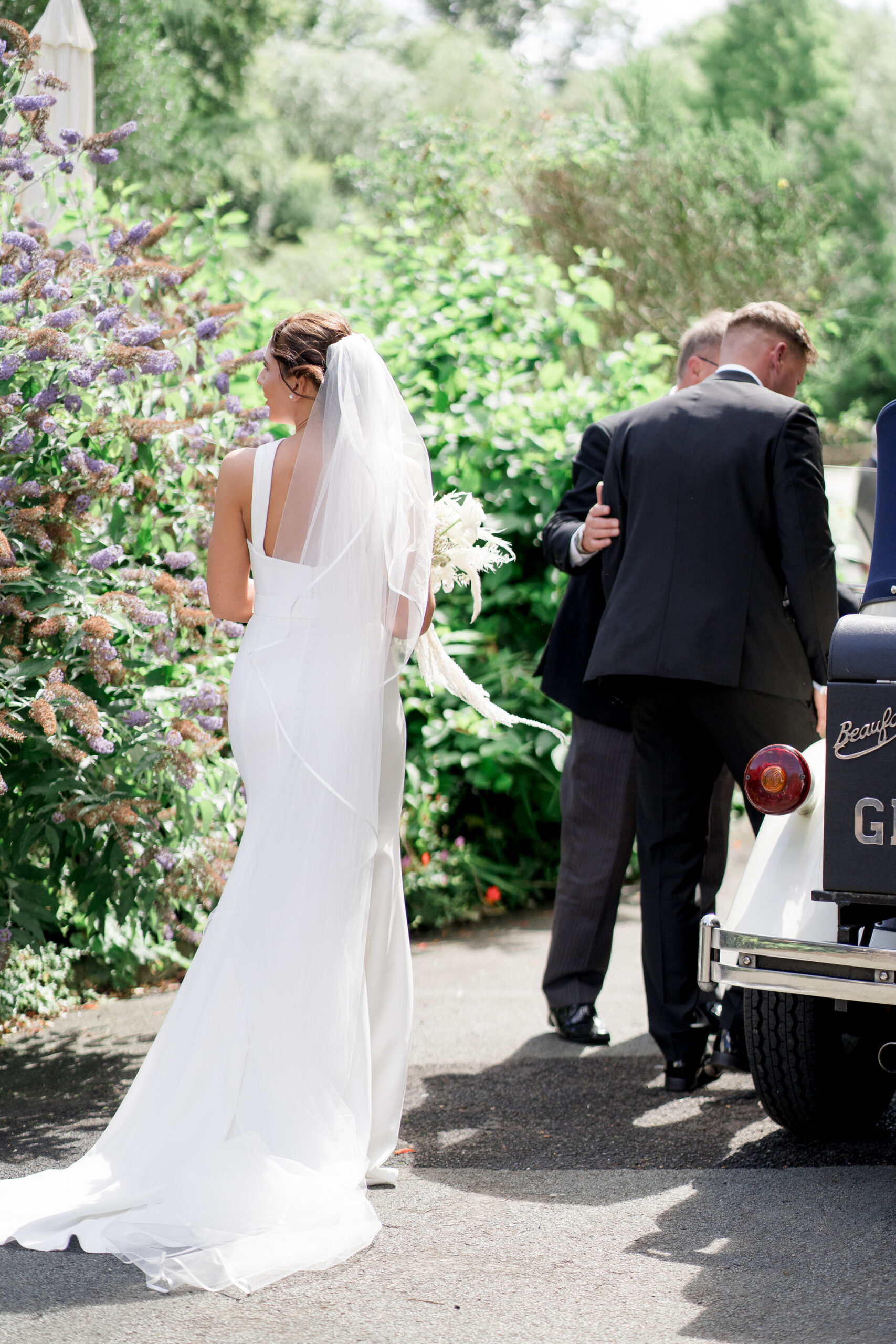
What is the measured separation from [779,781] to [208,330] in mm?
2296

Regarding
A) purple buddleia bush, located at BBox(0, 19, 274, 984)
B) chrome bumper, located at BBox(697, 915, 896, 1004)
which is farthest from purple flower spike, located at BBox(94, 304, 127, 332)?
→ chrome bumper, located at BBox(697, 915, 896, 1004)

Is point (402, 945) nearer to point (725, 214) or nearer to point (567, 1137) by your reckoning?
point (567, 1137)

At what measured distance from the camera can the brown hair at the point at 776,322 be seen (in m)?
4.40

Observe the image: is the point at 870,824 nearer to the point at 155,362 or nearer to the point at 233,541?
the point at 233,541

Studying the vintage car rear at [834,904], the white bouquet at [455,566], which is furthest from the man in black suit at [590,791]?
the vintage car rear at [834,904]

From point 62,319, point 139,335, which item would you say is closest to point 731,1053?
point 139,335

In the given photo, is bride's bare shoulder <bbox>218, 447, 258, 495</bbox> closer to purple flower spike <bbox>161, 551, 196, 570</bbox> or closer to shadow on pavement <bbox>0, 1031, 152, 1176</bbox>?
purple flower spike <bbox>161, 551, 196, 570</bbox>

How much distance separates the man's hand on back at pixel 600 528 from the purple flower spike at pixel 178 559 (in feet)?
4.10

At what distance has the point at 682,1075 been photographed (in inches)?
170

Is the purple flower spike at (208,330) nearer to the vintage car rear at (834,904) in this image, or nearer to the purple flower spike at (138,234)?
the purple flower spike at (138,234)

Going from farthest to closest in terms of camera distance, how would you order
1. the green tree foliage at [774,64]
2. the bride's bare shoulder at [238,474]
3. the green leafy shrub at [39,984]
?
the green tree foliage at [774,64] < the green leafy shrub at [39,984] < the bride's bare shoulder at [238,474]

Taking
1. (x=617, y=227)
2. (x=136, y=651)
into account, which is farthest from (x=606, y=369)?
(x=617, y=227)

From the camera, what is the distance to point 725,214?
16703 millimetres

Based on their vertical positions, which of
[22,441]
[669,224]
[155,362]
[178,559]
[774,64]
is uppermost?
[774,64]
